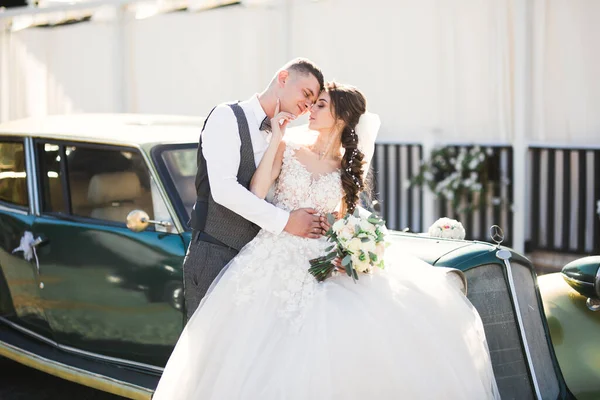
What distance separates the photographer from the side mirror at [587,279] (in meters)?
4.03

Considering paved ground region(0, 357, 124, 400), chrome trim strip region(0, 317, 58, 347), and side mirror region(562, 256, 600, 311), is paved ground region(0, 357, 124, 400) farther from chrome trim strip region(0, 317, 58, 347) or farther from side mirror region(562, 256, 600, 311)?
side mirror region(562, 256, 600, 311)

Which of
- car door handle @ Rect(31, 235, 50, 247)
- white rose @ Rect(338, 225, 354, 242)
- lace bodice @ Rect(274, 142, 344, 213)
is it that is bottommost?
car door handle @ Rect(31, 235, 50, 247)

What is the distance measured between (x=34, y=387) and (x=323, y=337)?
10.1 ft

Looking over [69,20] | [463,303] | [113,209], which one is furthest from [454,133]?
[69,20]

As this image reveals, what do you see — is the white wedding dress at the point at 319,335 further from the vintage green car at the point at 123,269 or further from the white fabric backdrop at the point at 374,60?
the white fabric backdrop at the point at 374,60

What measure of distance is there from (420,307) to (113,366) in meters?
2.02

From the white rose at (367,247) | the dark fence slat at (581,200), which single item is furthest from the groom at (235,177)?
the dark fence slat at (581,200)

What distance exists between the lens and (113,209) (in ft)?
16.6

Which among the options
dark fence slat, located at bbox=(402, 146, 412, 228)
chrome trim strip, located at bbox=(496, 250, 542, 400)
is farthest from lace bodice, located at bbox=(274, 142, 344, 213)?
dark fence slat, located at bbox=(402, 146, 412, 228)

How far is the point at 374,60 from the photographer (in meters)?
9.51

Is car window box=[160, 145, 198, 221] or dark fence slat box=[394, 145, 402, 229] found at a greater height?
car window box=[160, 145, 198, 221]

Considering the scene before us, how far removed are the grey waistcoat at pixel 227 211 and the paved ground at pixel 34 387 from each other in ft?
6.55

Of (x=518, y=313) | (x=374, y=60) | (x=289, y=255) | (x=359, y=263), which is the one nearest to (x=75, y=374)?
(x=289, y=255)

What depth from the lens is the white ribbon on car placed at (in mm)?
5108
